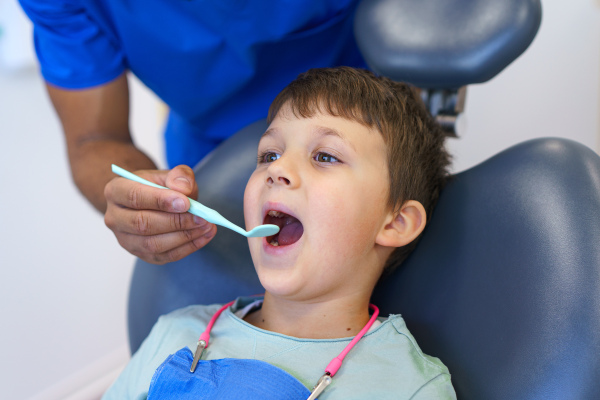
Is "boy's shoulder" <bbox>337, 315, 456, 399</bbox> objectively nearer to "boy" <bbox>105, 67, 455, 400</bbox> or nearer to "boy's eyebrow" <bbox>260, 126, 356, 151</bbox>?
"boy" <bbox>105, 67, 455, 400</bbox>

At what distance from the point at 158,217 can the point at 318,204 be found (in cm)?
23

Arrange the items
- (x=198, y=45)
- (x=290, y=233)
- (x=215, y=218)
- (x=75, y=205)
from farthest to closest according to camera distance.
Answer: (x=75, y=205), (x=198, y=45), (x=290, y=233), (x=215, y=218)

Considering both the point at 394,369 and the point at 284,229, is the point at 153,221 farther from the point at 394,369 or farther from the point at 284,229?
the point at 394,369

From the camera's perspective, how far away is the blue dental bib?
0.79 metres

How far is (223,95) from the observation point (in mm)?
1251

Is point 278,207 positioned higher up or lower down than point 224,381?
higher up

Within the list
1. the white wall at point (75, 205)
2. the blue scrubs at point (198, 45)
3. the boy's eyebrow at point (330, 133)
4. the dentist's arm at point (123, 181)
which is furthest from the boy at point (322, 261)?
the white wall at point (75, 205)

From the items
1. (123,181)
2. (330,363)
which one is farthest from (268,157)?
(330,363)

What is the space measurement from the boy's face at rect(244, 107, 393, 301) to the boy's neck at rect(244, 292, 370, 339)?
0.02m

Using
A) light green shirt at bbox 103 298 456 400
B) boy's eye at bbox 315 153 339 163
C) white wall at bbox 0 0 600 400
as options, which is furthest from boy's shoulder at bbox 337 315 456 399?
white wall at bbox 0 0 600 400

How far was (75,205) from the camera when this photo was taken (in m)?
1.93

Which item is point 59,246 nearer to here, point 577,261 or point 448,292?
point 448,292

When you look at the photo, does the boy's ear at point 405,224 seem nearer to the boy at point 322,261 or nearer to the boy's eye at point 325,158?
the boy at point 322,261

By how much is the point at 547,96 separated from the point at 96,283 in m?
1.49
